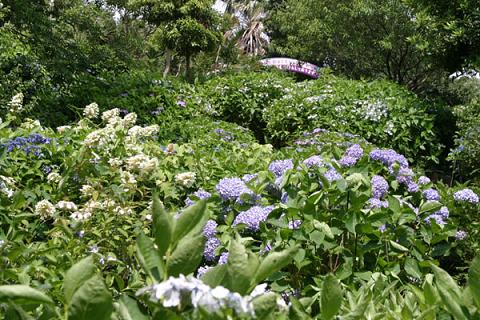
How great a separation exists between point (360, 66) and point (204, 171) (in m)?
16.7

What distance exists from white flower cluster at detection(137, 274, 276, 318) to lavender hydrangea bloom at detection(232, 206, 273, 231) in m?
1.64

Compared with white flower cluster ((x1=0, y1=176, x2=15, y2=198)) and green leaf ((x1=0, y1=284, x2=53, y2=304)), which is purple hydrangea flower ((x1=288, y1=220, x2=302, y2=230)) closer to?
white flower cluster ((x1=0, y1=176, x2=15, y2=198))

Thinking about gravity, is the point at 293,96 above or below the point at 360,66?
below

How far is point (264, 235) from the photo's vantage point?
218cm

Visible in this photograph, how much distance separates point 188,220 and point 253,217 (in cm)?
157

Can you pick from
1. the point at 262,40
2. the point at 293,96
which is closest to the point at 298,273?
the point at 293,96

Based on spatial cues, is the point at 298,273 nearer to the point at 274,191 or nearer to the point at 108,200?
the point at 274,191

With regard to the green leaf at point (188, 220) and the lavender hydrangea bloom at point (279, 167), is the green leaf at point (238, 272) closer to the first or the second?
the green leaf at point (188, 220)

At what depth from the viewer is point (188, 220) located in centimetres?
71

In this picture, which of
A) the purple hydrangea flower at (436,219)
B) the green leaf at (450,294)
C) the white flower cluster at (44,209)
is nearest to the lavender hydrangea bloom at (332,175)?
the purple hydrangea flower at (436,219)

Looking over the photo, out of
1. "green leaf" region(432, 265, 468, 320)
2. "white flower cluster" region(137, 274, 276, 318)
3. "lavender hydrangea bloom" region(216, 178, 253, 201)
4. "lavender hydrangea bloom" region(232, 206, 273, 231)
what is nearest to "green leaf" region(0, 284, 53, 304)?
"white flower cluster" region(137, 274, 276, 318)

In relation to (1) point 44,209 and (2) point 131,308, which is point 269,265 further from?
(1) point 44,209

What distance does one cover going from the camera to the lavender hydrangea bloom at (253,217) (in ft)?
A: 7.41

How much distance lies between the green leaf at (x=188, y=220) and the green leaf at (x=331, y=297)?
0.21 m
